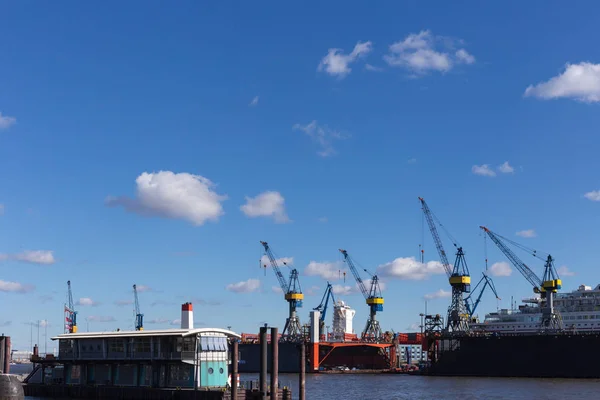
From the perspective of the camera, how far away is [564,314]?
171250mm

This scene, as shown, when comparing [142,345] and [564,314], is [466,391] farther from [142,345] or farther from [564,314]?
[564,314]

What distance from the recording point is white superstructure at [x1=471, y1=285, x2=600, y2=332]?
16675 centimetres

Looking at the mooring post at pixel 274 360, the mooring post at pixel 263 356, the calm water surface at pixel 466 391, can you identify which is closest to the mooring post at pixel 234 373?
the mooring post at pixel 263 356

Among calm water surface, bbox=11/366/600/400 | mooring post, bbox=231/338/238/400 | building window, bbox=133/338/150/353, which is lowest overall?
calm water surface, bbox=11/366/600/400

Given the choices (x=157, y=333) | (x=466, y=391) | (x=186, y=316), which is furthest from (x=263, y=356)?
(x=466, y=391)

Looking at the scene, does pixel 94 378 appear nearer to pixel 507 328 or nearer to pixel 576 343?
pixel 576 343

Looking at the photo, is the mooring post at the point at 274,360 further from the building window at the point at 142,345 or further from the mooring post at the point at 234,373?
the building window at the point at 142,345

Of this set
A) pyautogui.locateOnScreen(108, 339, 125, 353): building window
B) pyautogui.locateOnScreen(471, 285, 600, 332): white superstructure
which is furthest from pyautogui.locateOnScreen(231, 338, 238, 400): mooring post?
pyautogui.locateOnScreen(471, 285, 600, 332): white superstructure

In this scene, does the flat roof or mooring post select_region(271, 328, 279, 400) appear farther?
the flat roof

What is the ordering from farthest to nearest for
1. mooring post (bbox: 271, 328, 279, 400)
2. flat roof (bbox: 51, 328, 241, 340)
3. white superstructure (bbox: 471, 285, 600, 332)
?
white superstructure (bbox: 471, 285, 600, 332) < flat roof (bbox: 51, 328, 241, 340) < mooring post (bbox: 271, 328, 279, 400)

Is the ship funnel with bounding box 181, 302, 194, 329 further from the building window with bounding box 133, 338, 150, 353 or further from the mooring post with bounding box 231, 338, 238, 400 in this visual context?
the mooring post with bounding box 231, 338, 238, 400

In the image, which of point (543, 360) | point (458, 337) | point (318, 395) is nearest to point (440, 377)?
point (458, 337)

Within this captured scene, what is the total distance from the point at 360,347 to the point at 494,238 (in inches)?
1758

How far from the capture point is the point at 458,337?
148 meters
